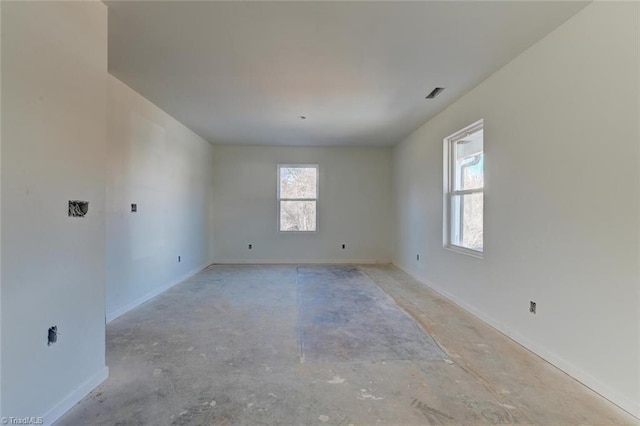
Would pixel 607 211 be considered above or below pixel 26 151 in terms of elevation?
below

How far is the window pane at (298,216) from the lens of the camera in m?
6.65

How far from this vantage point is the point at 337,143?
6.28 meters

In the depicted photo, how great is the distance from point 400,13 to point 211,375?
2.82 meters

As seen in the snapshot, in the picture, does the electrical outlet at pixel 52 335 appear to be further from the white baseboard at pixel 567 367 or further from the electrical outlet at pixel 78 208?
the white baseboard at pixel 567 367

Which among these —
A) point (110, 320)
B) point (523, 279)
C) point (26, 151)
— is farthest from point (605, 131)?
point (110, 320)

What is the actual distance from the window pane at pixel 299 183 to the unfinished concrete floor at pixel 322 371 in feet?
10.9

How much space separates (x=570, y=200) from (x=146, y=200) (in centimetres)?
434

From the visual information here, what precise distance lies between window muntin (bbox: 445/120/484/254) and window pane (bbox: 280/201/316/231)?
10.3 feet

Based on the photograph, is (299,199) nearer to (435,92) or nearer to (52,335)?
(435,92)

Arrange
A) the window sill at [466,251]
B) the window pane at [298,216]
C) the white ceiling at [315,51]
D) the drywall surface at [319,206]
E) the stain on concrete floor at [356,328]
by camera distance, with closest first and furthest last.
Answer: the white ceiling at [315,51]
the stain on concrete floor at [356,328]
the window sill at [466,251]
the drywall surface at [319,206]
the window pane at [298,216]

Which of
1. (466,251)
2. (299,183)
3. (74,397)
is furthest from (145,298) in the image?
(466,251)

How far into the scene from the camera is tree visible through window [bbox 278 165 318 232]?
664 centimetres

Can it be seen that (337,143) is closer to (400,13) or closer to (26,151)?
(400,13)

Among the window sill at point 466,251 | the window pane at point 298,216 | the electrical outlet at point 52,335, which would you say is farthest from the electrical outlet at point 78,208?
the window pane at point 298,216
